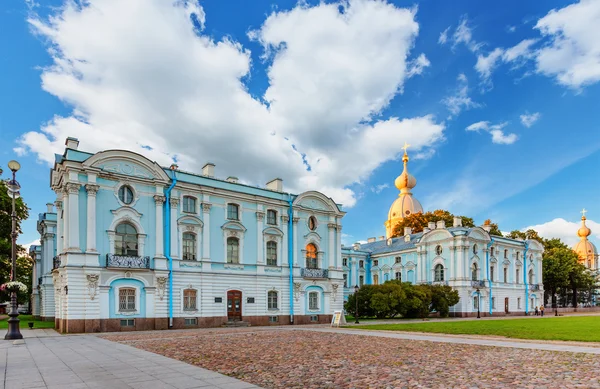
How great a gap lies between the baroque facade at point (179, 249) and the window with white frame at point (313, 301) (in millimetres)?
→ 78

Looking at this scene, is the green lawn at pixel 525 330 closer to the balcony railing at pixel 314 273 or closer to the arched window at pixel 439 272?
the balcony railing at pixel 314 273

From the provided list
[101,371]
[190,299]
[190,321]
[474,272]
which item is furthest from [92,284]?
[474,272]

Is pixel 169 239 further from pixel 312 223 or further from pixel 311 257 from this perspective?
pixel 312 223

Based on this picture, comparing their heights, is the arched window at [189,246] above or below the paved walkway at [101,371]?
above

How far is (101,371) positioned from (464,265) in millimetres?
45942

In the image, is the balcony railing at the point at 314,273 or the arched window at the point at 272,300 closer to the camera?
the arched window at the point at 272,300

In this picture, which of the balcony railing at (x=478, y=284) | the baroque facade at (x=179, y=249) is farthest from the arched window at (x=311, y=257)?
the balcony railing at (x=478, y=284)

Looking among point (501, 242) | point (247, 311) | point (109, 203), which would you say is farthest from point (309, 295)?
point (501, 242)

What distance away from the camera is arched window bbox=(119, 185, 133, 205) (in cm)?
2878

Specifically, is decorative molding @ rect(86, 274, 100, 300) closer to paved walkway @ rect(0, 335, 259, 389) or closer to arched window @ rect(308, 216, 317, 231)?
paved walkway @ rect(0, 335, 259, 389)

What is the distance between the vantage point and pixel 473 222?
66062 millimetres

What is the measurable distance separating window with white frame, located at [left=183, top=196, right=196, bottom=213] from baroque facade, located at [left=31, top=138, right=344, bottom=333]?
68 mm

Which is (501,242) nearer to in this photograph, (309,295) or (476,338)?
(309,295)

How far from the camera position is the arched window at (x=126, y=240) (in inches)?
1117
